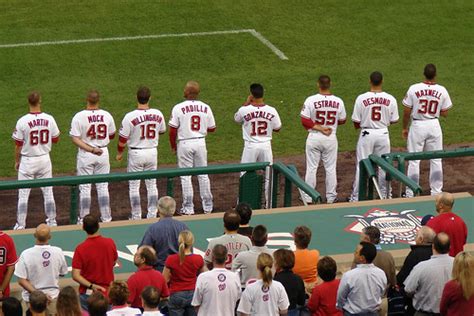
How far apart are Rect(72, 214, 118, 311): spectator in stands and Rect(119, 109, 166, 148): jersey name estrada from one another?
4015 millimetres

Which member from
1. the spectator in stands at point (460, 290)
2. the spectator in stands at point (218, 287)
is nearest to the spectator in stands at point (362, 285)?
the spectator in stands at point (460, 290)

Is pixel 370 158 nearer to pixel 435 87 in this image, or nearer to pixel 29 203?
pixel 435 87

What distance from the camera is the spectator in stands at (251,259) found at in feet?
33.5

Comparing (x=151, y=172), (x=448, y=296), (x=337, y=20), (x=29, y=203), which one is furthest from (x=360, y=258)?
(x=337, y=20)

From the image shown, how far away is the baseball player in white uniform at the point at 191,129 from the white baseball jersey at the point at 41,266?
409cm

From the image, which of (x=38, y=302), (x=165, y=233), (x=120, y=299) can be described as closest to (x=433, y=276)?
(x=165, y=233)

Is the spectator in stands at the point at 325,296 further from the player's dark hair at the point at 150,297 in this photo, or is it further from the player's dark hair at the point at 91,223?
the player's dark hair at the point at 91,223

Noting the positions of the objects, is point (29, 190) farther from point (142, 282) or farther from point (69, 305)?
point (69, 305)

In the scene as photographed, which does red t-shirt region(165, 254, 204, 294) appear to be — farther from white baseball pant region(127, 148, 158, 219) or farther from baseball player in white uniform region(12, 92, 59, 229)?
baseball player in white uniform region(12, 92, 59, 229)

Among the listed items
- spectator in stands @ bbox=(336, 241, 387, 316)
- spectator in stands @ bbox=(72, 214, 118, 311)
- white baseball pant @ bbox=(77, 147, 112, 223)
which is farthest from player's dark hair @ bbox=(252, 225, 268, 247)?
white baseball pant @ bbox=(77, 147, 112, 223)

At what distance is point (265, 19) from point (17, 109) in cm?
545

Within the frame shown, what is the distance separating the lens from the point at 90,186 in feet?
43.7

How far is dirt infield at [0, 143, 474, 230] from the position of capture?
1388cm

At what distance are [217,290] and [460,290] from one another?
191 cm
